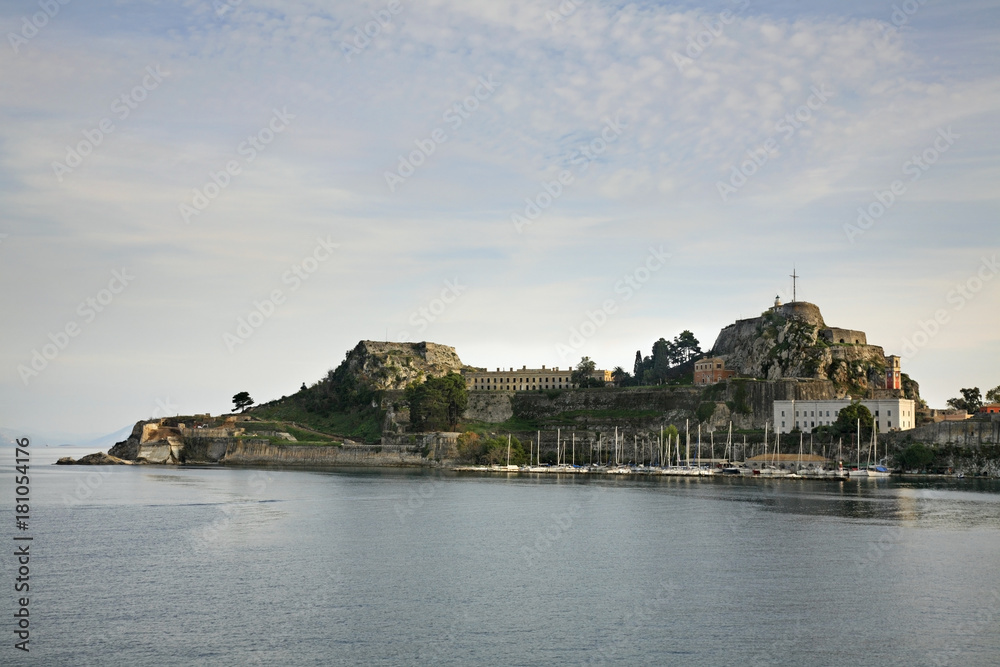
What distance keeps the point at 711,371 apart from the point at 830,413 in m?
19.4

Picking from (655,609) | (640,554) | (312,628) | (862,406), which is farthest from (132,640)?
(862,406)

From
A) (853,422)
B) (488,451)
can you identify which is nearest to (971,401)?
(853,422)

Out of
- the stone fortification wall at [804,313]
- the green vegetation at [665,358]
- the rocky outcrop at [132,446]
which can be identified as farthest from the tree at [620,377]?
the rocky outcrop at [132,446]

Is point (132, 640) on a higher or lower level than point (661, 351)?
lower

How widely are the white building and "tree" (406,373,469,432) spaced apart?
130ft

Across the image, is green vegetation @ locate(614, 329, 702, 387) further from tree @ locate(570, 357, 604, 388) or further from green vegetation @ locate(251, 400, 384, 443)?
green vegetation @ locate(251, 400, 384, 443)

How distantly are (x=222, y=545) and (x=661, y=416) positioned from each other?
83.6 metres

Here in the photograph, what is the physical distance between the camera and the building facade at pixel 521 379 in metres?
149

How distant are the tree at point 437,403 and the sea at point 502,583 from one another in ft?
178

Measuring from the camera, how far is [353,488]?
76.3 meters

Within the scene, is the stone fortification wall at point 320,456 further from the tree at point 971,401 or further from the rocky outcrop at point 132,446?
the tree at point 971,401

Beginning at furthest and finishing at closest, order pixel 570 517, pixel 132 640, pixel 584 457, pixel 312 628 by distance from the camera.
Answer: pixel 584 457
pixel 570 517
pixel 312 628
pixel 132 640

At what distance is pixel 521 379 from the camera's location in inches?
5901

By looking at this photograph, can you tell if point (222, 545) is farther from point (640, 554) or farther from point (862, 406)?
point (862, 406)
